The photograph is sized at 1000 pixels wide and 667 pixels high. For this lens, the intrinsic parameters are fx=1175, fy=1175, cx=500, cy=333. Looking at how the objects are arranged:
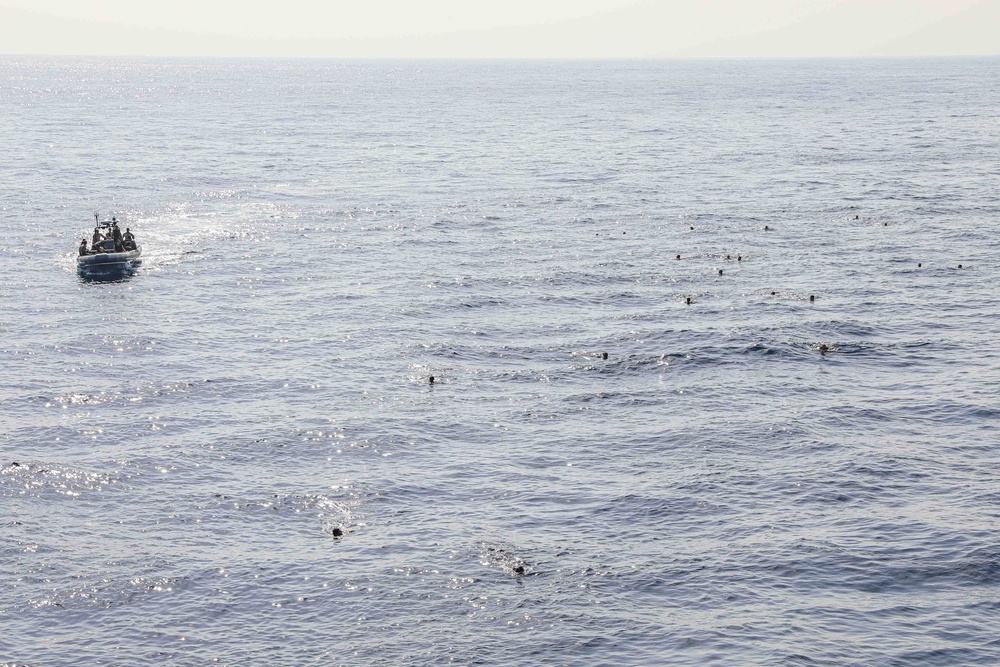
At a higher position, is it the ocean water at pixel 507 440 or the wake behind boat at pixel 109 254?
the wake behind boat at pixel 109 254

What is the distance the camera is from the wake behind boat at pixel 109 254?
9119cm

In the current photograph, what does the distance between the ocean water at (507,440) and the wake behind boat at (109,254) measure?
1517 mm

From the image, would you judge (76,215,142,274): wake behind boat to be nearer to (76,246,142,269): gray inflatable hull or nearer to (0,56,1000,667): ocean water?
(76,246,142,269): gray inflatable hull

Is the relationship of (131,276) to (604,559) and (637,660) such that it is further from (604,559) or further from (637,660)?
(637,660)

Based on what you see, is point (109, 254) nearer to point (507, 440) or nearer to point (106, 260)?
point (106, 260)

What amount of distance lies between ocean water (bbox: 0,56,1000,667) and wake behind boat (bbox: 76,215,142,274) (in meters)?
1.52

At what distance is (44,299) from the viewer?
282ft

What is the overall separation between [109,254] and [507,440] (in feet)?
150

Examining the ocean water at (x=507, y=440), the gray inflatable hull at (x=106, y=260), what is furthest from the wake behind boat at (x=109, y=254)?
the ocean water at (x=507, y=440)

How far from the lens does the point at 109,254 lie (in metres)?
91.5

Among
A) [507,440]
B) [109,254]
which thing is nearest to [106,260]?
[109,254]

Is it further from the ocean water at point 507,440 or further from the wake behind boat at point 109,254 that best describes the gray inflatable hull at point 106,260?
the ocean water at point 507,440

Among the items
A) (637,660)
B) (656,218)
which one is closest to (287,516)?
(637,660)

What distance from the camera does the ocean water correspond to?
43.7 meters
